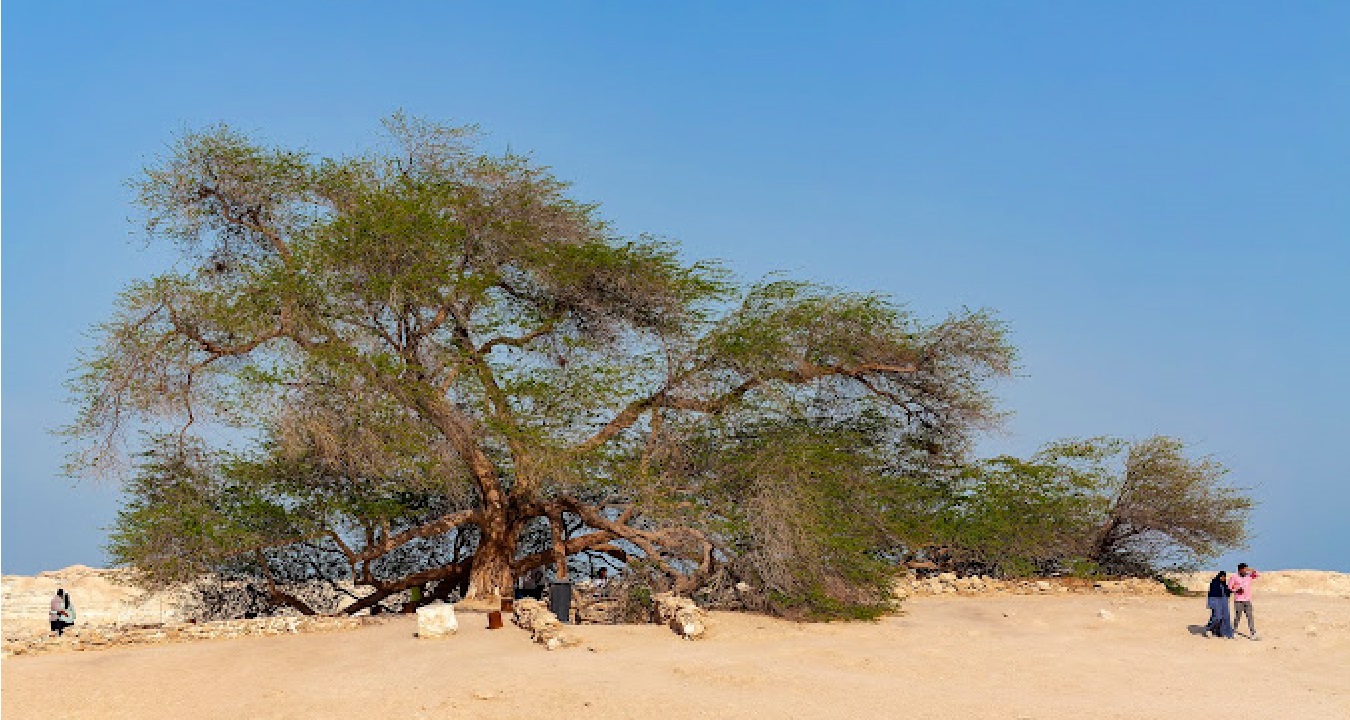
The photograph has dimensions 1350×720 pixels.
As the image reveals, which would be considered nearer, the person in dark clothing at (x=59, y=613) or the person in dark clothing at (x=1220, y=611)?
the person in dark clothing at (x=1220, y=611)

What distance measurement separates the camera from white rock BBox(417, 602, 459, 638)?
17562mm

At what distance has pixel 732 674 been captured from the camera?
14.4 meters

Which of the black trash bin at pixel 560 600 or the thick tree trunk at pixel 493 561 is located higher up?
the thick tree trunk at pixel 493 561

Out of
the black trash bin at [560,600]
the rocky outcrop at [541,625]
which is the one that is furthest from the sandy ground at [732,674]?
the black trash bin at [560,600]

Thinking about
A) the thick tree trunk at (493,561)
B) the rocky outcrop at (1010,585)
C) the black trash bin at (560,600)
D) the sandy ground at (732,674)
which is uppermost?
the thick tree trunk at (493,561)

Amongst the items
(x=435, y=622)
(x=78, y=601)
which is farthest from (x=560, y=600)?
(x=78, y=601)

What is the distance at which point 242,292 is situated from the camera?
2200cm

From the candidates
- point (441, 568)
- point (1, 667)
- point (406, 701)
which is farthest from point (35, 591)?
point (406, 701)

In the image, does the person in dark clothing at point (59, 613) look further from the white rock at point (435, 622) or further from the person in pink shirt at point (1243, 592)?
the person in pink shirt at point (1243, 592)

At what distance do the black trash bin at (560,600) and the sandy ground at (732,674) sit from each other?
4.93 ft

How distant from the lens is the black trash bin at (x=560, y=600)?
66.8ft

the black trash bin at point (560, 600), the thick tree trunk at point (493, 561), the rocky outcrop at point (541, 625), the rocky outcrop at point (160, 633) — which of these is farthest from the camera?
the thick tree trunk at point (493, 561)

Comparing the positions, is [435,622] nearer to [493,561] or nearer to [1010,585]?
[493,561]

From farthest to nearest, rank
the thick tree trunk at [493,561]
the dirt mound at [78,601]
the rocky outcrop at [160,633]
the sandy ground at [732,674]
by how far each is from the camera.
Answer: the dirt mound at [78,601], the thick tree trunk at [493,561], the rocky outcrop at [160,633], the sandy ground at [732,674]
